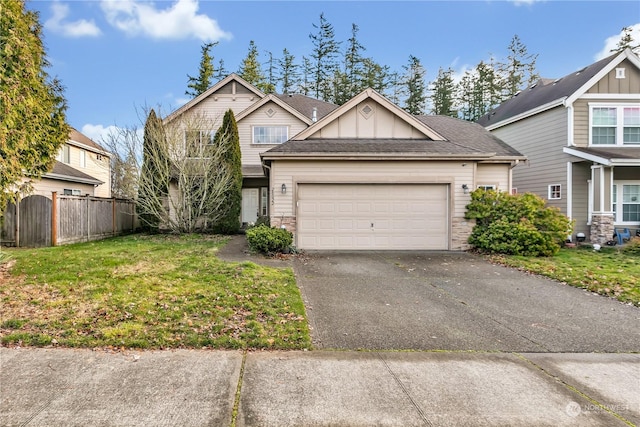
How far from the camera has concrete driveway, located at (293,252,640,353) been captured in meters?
4.02

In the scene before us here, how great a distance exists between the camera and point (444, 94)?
32.5 m

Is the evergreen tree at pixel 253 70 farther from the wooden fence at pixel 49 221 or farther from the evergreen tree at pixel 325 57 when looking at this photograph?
the wooden fence at pixel 49 221

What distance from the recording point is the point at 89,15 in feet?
36.1

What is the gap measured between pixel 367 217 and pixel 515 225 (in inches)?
173

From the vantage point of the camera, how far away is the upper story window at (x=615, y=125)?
44.0ft

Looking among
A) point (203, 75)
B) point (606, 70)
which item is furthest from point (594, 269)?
point (203, 75)

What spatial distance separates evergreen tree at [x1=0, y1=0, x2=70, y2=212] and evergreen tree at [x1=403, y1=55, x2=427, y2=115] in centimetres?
3010

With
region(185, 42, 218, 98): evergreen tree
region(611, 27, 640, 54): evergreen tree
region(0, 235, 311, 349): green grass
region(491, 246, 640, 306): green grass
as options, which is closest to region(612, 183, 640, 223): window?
region(491, 246, 640, 306): green grass

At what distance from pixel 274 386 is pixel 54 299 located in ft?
13.7

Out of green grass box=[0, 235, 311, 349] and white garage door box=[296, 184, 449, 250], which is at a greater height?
white garage door box=[296, 184, 449, 250]

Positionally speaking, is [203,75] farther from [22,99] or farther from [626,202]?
[626,202]

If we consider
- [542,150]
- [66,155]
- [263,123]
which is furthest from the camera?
[66,155]

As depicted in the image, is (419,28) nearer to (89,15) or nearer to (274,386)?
(89,15)

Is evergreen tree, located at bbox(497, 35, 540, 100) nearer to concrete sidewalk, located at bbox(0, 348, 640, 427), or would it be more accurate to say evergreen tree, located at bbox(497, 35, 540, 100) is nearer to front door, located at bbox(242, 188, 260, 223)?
front door, located at bbox(242, 188, 260, 223)
